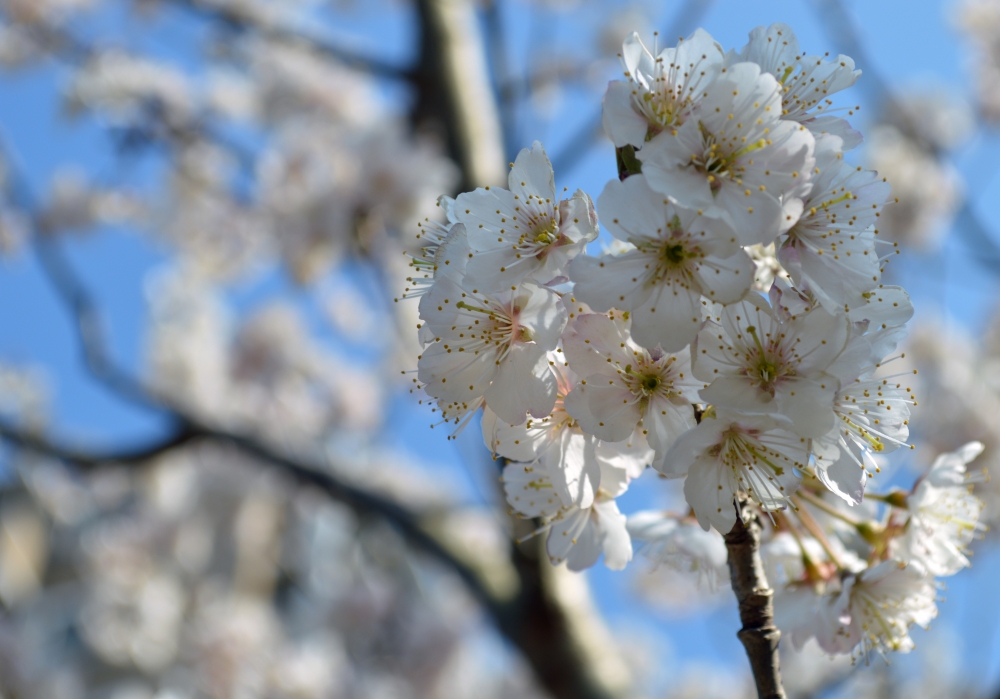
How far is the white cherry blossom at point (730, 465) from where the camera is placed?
682 millimetres

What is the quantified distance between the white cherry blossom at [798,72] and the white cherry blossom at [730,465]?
31 centimetres

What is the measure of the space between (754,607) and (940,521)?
340 millimetres

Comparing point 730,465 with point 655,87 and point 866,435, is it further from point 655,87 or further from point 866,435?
point 655,87

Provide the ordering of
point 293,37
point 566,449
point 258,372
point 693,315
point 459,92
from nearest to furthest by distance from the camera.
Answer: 1. point 693,315
2. point 566,449
3. point 459,92
4. point 293,37
5. point 258,372

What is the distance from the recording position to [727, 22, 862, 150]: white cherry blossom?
81 cm

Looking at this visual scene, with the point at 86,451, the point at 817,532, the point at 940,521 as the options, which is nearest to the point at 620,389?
the point at 817,532

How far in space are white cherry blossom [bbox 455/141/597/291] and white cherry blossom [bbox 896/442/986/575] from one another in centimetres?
51

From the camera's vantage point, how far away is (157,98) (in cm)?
437

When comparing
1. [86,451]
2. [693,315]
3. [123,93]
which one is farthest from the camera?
[123,93]

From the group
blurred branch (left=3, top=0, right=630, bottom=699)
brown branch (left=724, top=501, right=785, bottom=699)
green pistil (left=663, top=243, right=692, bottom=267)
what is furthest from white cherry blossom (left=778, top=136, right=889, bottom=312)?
blurred branch (left=3, top=0, right=630, bottom=699)

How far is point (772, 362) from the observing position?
70 cm

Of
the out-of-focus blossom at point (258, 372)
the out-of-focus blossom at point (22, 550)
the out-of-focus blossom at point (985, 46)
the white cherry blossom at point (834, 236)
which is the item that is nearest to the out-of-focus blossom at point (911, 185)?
the out-of-focus blossom at point (985, 46)

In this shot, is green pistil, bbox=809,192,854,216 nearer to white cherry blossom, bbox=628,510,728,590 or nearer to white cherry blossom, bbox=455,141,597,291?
white cherry blossom, bbox=455,141,597,291

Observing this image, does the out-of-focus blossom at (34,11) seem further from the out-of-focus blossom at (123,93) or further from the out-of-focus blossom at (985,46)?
the out-of-focus blossom at (985,46)
